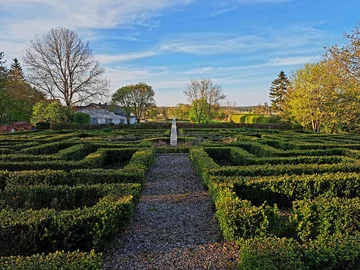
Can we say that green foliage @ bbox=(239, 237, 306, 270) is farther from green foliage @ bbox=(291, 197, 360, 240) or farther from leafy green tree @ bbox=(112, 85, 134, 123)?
leafy green tree @ bbox=(112, 85, 134, 123)

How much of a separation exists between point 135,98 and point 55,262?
138 feet

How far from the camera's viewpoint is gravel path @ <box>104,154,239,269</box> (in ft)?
11.6

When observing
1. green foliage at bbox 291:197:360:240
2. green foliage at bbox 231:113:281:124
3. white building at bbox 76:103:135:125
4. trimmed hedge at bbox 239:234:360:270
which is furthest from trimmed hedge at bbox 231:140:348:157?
white building at bbox 76:103:135:125

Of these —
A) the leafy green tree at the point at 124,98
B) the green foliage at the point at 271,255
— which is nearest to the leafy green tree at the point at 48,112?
the leafy green tree at the point at 124,98

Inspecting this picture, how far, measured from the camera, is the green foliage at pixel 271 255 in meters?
2.77

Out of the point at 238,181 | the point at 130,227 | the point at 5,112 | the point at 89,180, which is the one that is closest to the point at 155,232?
the point at 130,227

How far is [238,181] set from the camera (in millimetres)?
5430

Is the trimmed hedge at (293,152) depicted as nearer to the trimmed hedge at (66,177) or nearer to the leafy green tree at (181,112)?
the trimmed hedge at (66,177)

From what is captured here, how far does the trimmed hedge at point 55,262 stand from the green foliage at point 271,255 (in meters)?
1.69

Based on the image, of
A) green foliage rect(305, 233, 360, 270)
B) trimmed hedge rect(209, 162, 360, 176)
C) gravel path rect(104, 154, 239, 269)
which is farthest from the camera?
trimmed hedge rect(209, 162, 360, 176)

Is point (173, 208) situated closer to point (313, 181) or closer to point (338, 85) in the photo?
point (313, 181)

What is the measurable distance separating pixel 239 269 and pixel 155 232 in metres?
1.72

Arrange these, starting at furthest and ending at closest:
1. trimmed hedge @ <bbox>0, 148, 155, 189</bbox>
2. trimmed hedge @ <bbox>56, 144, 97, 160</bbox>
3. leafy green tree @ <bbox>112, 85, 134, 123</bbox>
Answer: leafy green tree @ <bbox>112, 85, 134, 123</bbox> < trimmed hedge @ <bbox>56, 144, 97, 160</bbox> < trimmed hedge @ <bbox>0, 148, 155, 189</bbox>

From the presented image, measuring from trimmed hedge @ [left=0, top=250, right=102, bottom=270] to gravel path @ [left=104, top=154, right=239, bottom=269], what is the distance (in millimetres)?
839
